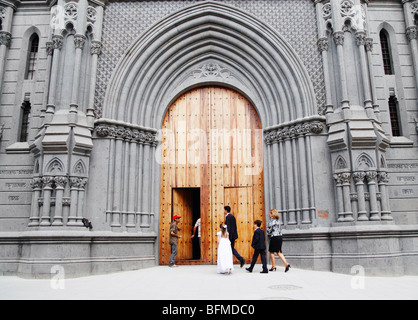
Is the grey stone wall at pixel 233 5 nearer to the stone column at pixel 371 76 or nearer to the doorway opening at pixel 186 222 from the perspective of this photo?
the stone column at pixel 371 76

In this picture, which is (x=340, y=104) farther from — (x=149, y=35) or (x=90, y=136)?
(x=90, y=136)

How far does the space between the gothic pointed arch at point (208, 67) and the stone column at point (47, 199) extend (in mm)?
2928

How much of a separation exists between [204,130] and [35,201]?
6184 millimetres

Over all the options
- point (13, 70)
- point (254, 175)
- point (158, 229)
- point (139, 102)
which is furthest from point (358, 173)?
point (13, 70)

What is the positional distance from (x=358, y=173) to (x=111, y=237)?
7.76 meters

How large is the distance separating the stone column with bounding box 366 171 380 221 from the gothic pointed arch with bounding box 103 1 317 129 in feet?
9.18

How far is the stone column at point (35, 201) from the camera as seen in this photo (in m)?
10.5

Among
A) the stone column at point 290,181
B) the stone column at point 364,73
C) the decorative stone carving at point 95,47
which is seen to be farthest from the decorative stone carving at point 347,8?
the decorative stone carving at point 95,47

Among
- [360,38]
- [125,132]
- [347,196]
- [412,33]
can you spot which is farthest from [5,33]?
[412,33]

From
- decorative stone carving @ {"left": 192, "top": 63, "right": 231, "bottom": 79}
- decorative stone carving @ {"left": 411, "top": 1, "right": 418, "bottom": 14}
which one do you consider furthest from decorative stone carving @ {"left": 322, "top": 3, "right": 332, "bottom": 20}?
decorative stone carving @ {"left": 192, "top": 63, "right": 231, "bottom": 79}

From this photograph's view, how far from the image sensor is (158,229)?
40.8ft

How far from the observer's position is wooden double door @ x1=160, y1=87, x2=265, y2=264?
41.4 ft

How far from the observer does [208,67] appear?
13.7 m

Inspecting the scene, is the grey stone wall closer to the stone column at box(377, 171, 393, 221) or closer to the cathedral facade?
the cathedral facade
